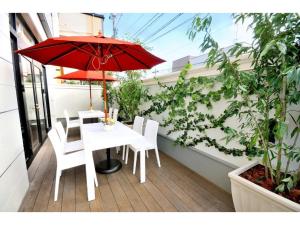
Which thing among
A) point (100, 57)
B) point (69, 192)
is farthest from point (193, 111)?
point (69, 192)

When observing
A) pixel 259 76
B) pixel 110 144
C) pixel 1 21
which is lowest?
pixel 110 144

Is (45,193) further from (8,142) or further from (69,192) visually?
(8,142)

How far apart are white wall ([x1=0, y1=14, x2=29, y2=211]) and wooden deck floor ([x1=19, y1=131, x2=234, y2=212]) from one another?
0.24m

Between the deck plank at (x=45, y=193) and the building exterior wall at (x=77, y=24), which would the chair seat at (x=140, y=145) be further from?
the building exterior wall at (x=77, y=24)

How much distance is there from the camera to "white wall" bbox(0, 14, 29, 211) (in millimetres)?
1466

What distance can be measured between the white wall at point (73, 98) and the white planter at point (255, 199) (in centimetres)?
619

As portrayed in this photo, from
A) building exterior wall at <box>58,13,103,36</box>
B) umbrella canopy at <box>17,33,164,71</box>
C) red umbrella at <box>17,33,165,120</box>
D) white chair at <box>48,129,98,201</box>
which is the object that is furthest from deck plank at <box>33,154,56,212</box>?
building exterior wall at <box>58,13,103,36</box>

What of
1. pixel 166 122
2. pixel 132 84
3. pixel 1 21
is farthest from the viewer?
pixel 132 84
